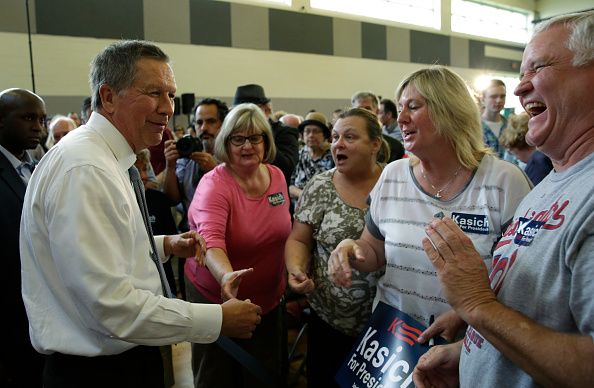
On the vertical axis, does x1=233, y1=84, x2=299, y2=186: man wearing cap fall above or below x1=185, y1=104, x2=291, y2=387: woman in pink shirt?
above

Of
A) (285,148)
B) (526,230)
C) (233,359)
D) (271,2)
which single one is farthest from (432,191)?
(271,2)

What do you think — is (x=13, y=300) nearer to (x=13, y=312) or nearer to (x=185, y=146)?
(x=13, y=312)

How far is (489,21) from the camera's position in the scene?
1454cm

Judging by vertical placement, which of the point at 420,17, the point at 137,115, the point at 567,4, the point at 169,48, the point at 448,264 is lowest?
the point at 448,264

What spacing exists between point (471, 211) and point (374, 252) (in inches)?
16.9

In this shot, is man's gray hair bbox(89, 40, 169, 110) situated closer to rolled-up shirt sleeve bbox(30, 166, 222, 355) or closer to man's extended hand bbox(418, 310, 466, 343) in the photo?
rolled-up shirt sleeve bbox(30, 166, 222, 355)

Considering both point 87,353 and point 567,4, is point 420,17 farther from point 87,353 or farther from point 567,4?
point 87,353

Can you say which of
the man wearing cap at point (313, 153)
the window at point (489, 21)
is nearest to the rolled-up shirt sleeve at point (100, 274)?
the man wearing cap at point (313, 153)

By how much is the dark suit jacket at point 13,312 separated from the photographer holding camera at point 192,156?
3.34ft

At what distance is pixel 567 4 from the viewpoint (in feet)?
49.8

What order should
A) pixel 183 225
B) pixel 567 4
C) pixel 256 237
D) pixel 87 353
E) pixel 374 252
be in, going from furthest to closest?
pixel 567 4, pixel 183 225, pixel 256 237, pixel 374 252, pixel 87 353

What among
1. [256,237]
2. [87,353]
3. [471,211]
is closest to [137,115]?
[87,353]

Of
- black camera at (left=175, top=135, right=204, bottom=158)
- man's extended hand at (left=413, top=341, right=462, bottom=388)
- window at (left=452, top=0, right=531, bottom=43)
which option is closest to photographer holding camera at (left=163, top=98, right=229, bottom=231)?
black camera at (left=175, top=135, right=204, bottom=158)

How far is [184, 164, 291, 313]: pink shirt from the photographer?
6.74ft
